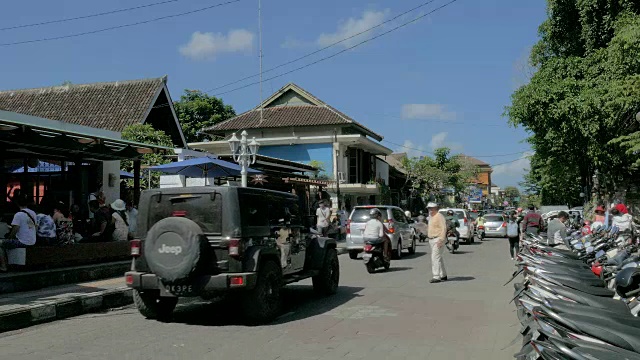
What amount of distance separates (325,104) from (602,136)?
1932 centimetres

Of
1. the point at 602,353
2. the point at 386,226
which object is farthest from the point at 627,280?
the point at 386,226

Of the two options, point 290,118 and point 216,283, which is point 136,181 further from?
point 290,118

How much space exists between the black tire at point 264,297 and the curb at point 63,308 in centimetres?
316

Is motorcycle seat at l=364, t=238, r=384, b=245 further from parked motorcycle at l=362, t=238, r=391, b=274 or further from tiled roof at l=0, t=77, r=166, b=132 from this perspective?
tiled roof at l=0, t=77, r=166, b=132

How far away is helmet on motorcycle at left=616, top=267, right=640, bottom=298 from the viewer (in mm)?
7137

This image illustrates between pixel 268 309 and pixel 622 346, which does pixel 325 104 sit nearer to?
pixel 268 309

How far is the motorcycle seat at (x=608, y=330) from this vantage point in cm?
439

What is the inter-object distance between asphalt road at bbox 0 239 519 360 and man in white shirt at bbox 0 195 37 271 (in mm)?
2639

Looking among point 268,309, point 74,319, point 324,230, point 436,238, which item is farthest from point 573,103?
point 74,319

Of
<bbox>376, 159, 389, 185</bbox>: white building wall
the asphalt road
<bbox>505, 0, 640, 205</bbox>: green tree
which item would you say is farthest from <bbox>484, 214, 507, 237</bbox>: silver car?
the asphalt road

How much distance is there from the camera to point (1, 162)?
1518 centimetres

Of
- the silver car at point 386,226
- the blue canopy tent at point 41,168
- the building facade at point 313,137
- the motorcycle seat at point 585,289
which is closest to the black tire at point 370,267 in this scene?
the silver car at point 386,226

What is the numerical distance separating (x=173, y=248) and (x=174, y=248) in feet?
0.06

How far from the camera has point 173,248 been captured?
26.3 ft
